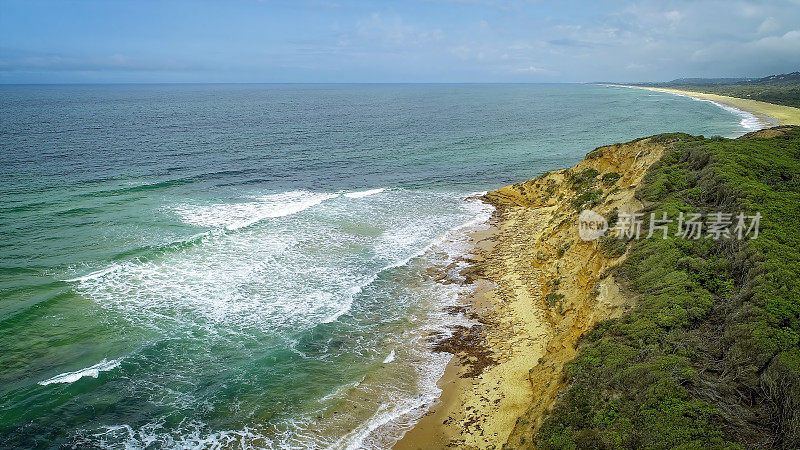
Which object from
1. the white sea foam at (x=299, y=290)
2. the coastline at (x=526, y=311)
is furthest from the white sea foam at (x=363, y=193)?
the coastline at (x=526, y=311)

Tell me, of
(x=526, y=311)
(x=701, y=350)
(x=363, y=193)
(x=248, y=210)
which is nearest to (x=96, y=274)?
(x=248, y=210)

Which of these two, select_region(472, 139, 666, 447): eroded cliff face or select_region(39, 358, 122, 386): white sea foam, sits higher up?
select_region(472, 139, 666, 447): eroded cliff face

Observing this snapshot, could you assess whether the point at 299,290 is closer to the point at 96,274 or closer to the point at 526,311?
the point at 96,274

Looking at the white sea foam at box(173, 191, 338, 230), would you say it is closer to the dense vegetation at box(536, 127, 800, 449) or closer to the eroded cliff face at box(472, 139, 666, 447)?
the eroded cliff face at box(472, 139, 666, 447)

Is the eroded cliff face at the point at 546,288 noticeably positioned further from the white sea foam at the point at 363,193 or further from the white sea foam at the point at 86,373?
the white sea foam at the point at 86,373

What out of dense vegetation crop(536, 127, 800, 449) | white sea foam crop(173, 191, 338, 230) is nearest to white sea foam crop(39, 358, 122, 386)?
white sea foam crop(173, 191, 338, 230)
